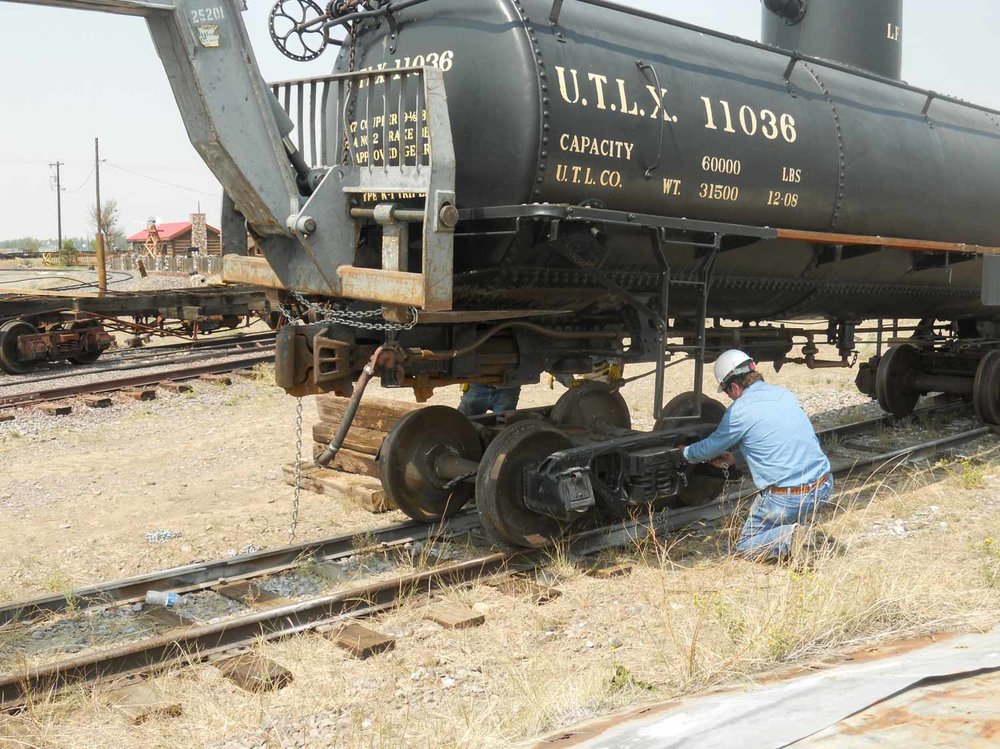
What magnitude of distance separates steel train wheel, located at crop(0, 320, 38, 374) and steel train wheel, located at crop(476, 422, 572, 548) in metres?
12.2

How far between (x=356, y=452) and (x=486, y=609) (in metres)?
2.97

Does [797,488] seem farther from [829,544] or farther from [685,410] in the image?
[685,410]

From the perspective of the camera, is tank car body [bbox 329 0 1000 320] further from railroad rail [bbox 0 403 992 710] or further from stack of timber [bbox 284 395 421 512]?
stack of timber [bbox 284 395 421 512]

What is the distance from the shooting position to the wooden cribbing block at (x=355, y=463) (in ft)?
26.3

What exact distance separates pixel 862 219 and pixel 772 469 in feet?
9.28

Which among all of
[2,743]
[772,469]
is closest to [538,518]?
[772,469]

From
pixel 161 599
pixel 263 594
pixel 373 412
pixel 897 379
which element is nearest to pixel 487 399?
pixel 373 412

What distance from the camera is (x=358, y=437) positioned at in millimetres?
8125

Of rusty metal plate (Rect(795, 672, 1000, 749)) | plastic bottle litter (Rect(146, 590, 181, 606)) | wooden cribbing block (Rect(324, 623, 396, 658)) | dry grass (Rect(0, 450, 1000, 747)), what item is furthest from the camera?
plastic bottle litter (Rect(146, 590, 181, 606))

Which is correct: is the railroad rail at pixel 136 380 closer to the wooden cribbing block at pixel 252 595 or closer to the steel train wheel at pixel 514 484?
the wooden cribbing block at pixel 252 595

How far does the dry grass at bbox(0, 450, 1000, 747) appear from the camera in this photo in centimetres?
397

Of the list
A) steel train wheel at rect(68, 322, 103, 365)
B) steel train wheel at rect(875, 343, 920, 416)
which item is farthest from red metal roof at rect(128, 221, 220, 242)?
steel train wheel at rect(875, 343, 920, 416)

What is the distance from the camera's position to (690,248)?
6.78 metres

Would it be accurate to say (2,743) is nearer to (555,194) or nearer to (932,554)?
(555,194)
